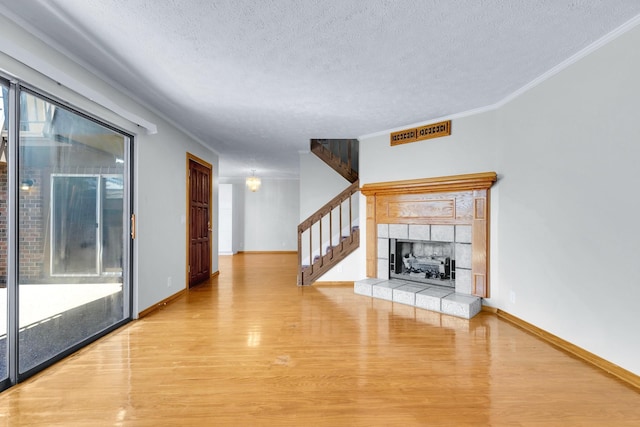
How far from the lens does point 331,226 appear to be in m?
5.54

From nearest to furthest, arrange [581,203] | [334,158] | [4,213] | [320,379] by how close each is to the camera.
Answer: [4,213] < [320,379] < [581,203] < [334,158]

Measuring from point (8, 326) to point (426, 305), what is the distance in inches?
160

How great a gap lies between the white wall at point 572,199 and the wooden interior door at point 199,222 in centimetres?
440

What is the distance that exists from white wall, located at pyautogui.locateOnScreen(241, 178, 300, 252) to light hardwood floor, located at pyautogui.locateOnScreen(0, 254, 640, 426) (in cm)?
630

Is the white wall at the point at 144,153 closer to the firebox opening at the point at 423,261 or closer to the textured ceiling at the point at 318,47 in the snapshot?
the textured ceiling at the point at 318,47

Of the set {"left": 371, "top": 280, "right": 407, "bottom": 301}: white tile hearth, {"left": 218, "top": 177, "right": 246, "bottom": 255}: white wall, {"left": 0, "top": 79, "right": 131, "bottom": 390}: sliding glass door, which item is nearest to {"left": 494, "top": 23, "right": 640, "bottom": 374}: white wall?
{"left": 371, "top": 280, "right": 407, "bottom": 301}: white tile hearth

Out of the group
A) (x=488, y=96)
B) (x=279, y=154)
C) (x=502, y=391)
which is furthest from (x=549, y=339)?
(x=279, y=154)

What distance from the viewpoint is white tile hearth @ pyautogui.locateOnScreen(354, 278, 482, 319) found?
3508 millimetres

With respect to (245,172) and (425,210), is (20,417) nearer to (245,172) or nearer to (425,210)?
(425,210)

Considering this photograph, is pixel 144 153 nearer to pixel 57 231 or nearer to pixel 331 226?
pixel 57 231

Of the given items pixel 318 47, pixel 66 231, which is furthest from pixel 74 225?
pixel 318 47

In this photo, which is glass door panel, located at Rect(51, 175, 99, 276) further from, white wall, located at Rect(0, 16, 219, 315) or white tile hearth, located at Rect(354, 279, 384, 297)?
white tile hearth, located at Rect(354, 279, 384, 297)

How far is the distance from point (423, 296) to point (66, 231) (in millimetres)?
4096

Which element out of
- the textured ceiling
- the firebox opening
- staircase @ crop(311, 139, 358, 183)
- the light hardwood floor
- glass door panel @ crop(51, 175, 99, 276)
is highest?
the textured ceiling
